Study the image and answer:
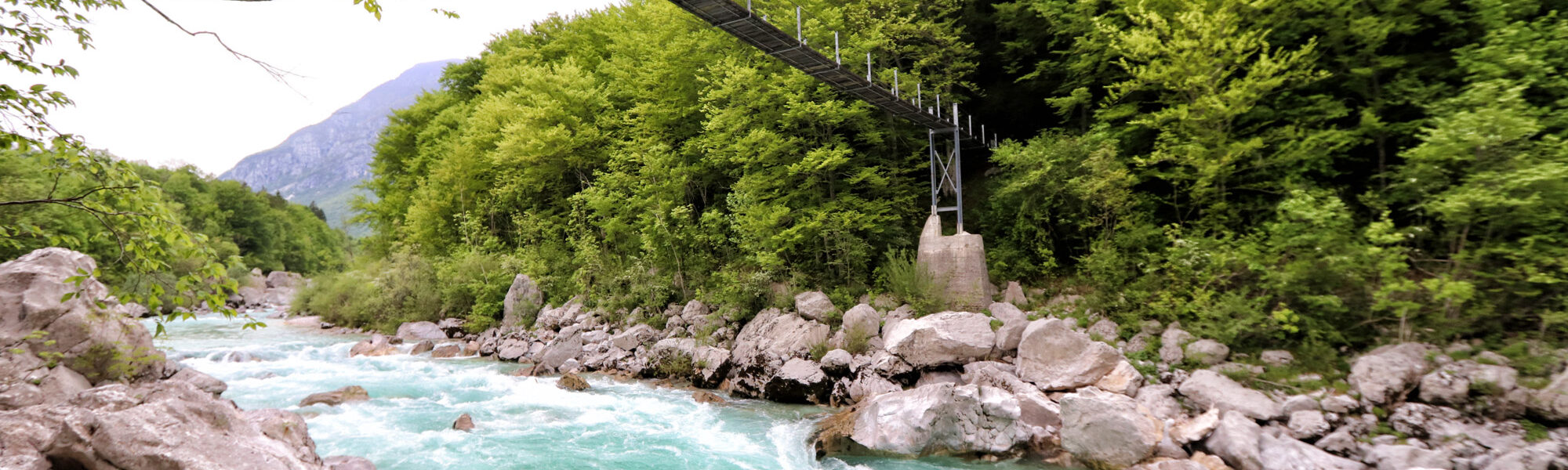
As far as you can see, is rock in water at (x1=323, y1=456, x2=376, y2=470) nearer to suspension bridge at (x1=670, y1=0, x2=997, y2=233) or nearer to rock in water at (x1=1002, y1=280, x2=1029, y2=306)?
suspension bridge at (x1=670, y1=0, x2=997, y2=233)

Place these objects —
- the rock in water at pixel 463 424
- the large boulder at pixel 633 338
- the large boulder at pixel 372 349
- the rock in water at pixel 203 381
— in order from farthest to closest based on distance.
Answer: the large boulder at pixel 372 349
the large boulder at pixel 633 338
the rock in water at pixel 203 381
the rock in water at pixel 463 424

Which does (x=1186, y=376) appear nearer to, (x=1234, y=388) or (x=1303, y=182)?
(x=1234, y=388)

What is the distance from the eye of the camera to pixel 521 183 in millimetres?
23656

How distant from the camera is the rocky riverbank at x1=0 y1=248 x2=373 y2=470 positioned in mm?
4797

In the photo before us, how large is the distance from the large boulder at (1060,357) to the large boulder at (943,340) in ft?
2.31

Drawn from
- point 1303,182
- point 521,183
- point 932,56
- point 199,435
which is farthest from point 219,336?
point 1303,182

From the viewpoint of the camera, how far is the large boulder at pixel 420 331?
2030 centimetres

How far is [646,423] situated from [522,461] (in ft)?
7.32

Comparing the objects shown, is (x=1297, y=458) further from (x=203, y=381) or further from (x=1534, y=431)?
(x=203, y=381)

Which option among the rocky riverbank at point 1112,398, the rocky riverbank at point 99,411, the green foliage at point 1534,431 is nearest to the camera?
the rocky riverbank at point 99,411

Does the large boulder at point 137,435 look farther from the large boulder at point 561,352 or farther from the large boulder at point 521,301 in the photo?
the large boulder at point 521,301

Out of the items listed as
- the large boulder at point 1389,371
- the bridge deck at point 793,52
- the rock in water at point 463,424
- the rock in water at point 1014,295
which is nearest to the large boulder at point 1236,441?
the large boulder at point 1389,371

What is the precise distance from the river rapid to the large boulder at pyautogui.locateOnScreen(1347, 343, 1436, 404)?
4.70 m

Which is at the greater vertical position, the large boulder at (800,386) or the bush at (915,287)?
the bush at (915,287)
